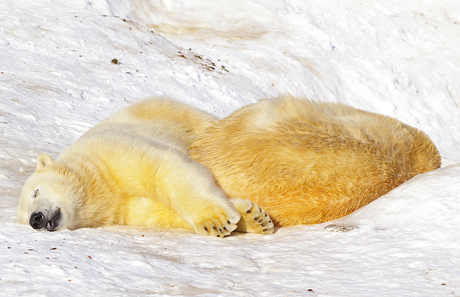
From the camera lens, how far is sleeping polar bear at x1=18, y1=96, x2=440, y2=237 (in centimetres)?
348

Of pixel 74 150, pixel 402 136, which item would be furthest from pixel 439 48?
pixel 74 150

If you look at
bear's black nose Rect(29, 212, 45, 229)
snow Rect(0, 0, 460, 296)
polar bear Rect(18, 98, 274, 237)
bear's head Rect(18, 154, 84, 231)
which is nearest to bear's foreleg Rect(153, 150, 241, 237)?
polar bear Rect(18, 98, 274, 237)

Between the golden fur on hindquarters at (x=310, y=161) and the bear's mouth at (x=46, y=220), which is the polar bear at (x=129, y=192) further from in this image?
the golden fur on hindquarters at (x=310, y=161)

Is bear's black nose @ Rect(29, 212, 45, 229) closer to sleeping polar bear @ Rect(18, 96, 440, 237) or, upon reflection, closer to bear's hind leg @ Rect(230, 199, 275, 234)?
sleeping polar bear @ Rect(18, 96, 440, 237)

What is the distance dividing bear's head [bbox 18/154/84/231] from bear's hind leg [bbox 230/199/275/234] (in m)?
1.08

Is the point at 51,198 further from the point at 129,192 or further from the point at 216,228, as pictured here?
the point at 216,228

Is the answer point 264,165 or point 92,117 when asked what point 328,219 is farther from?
point 92,117

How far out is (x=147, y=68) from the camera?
9398 millimetres

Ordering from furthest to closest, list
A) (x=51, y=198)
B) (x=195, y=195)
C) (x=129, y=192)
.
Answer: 1. (x=129, y=192)
2. (x=51, y=198)
3. (x=195, y=195)

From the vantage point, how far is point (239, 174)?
3672 millimetres

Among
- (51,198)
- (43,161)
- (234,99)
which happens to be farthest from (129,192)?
(234,99)

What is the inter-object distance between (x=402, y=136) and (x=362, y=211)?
80cm

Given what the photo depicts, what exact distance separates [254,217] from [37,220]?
135 cm

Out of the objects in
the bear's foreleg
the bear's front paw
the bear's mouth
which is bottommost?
the bear's mouth
